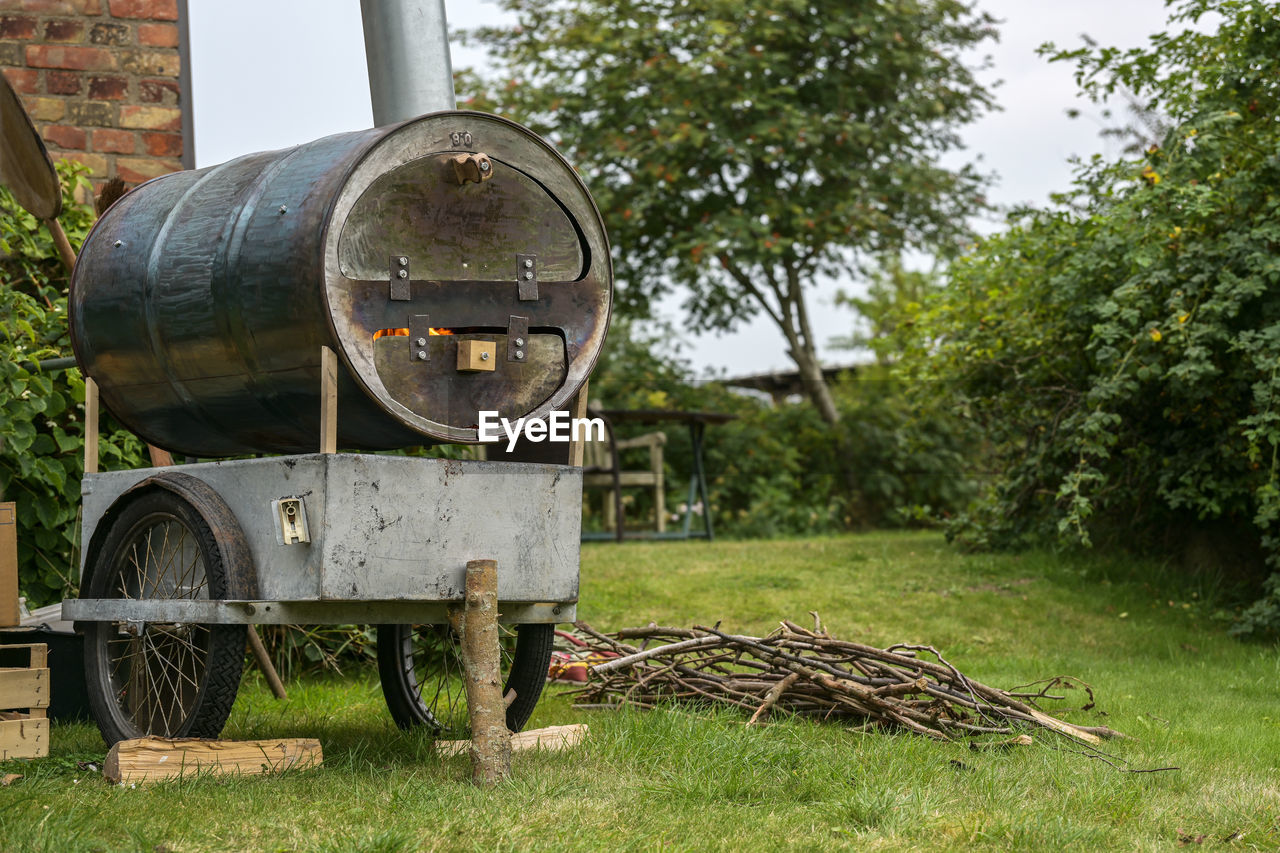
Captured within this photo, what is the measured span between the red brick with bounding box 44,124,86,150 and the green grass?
8.12 ft

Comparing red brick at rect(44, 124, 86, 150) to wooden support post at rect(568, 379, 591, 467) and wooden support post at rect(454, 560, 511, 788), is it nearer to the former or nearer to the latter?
wooden support post at rect(568, 379, 591, 467)

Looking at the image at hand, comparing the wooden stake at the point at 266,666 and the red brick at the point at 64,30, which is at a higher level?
the red brick at the point at 64,30

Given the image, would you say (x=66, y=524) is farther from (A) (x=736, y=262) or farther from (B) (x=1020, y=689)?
(A) (x=736, y=262)

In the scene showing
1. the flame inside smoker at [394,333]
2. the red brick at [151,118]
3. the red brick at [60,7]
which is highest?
the red brick at [60,7]

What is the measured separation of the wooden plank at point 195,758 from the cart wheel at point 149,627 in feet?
0.68

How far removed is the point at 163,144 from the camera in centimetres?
541

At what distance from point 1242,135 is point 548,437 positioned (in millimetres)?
4148

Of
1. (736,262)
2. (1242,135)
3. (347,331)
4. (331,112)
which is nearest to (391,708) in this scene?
(347,331)

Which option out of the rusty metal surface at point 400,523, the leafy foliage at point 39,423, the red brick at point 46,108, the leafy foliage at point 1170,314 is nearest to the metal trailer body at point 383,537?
the rusty metal surface at point 400,523

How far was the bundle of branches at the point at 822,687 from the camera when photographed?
3826 millimetres

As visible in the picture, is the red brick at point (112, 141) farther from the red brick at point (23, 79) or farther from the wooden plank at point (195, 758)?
the wooden plank at point (195, 758)

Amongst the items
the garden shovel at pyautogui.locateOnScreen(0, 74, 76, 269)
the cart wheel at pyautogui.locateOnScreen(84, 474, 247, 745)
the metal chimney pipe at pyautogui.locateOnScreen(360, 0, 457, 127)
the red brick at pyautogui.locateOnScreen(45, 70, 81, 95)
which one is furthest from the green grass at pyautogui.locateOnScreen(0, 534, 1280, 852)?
the red brick at pyautogui.locateOnScreen(45, 70, 81, 95)

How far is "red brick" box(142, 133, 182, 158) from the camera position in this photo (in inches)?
213

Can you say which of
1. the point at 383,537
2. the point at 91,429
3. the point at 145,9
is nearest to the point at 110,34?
the point at 145,9
